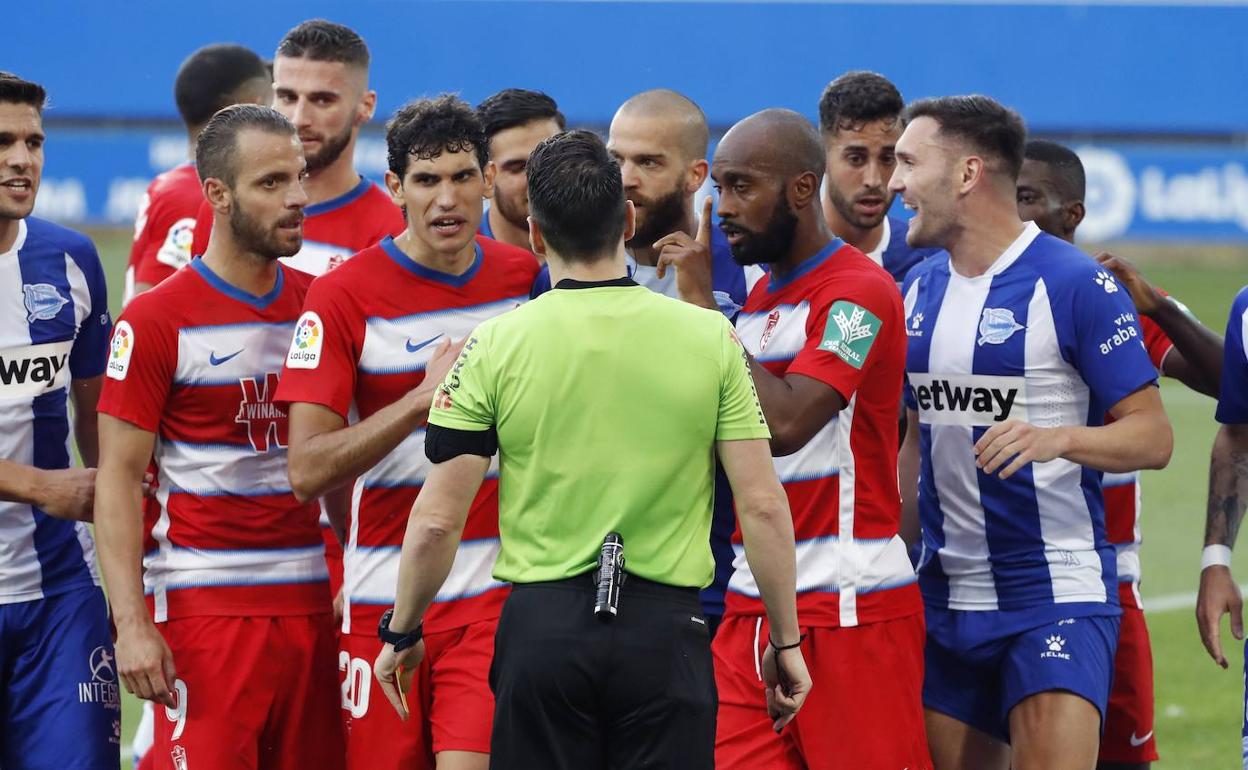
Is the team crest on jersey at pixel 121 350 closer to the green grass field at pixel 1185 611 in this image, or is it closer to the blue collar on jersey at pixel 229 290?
the blue collar on jersey at pixel 229 290

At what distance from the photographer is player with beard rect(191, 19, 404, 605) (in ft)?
23.8

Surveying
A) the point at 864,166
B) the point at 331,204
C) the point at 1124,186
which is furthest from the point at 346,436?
the point at 1124,186

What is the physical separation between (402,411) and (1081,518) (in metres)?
2.37

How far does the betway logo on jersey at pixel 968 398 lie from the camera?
234 inches

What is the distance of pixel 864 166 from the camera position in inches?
298

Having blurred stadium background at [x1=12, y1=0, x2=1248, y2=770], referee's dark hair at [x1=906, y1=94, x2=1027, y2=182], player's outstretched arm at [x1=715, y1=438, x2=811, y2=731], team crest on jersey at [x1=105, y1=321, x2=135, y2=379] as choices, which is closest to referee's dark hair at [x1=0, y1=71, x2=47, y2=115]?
team crest on jersey at [x1=105, y1=321, x2=135, y2=379]

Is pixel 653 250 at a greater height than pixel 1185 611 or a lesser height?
greater

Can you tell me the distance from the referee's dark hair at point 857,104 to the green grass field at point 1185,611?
369 cm

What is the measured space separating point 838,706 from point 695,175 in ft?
6.87

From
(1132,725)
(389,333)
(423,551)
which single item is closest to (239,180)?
(389,333)

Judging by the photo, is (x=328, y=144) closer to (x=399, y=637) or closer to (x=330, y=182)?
(x=330, y=182)

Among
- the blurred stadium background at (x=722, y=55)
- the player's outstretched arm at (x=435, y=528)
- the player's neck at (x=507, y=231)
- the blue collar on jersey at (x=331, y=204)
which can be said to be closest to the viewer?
the player's outstretched arm at (x=435, y=528)

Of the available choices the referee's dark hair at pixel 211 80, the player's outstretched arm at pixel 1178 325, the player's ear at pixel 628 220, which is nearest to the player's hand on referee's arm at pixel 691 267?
the player's ear at pixel 628 220

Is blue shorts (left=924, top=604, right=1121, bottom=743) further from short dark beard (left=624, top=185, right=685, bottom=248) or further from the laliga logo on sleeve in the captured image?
the laliga logo on sleeve
